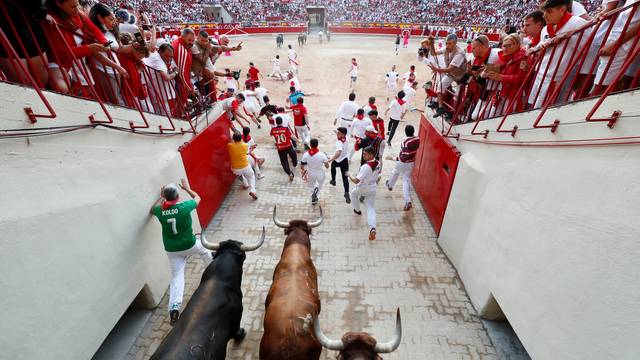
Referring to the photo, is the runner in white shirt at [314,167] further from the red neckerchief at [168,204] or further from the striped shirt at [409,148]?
the red neckerchief at [168,204]

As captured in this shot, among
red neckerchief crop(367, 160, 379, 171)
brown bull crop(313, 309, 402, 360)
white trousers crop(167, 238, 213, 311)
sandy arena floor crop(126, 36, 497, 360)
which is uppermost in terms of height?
red neckerchief crop(367, 160, 379, 171)

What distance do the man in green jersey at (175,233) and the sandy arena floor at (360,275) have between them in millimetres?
631

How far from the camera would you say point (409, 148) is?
7016 millimetres

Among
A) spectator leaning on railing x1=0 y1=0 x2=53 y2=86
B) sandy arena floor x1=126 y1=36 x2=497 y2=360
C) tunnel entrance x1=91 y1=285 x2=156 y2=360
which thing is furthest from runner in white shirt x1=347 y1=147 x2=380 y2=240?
spectator leaning on railing x1=0 y1=0 x2=53 y2=86

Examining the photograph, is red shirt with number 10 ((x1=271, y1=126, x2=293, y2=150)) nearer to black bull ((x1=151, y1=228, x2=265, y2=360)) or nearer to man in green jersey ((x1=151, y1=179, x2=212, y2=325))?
man in green jersey ((x1=151, y1=179, x2=212, y2=325))

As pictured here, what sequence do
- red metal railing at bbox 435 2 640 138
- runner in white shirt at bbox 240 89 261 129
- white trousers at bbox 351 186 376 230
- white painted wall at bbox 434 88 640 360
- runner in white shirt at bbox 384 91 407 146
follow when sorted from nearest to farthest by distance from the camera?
white painted wall at bbox 434 88 640 360, red metal railing at bbox 435 2 640 138, white trousers at bbox 351 186 376 230, runner in white shirt at bbox 384 91 407 146, runner in white shirt at bbox 240 89 261 129

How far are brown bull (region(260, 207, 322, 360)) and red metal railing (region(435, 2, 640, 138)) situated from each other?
136 inches

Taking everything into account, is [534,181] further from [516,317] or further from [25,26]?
[25,26]

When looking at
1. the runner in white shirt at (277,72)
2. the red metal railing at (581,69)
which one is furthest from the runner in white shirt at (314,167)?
the runner in white shirt at (277,72)

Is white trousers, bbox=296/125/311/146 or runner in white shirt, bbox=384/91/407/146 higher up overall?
runner in white shirt, bbox=384/91/407/146

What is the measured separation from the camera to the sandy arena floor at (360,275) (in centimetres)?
450

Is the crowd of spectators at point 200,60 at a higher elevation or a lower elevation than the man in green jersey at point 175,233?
higher

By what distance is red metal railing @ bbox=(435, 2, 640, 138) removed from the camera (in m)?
3.02

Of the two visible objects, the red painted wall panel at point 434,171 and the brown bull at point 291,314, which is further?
the red painted wall panel at point 434,171
